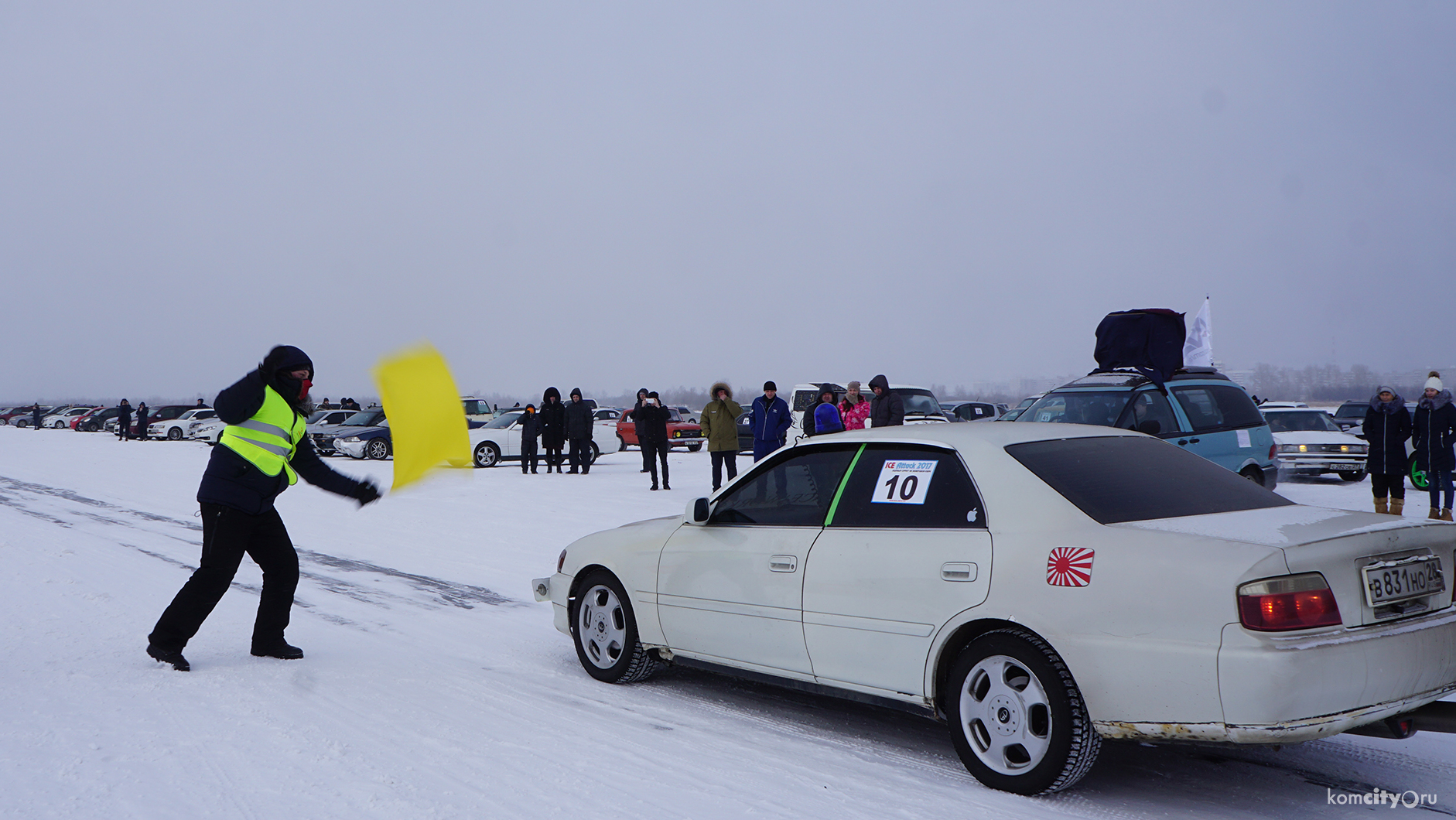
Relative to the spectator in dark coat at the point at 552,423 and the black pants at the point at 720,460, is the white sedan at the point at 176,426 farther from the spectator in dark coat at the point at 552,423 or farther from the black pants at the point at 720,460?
the black pants at the point at 720,460

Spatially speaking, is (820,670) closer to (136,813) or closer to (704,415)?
(136,813)

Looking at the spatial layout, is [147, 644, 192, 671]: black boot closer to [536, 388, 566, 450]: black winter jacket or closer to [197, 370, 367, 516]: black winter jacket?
[197, 370, 367, 516]: black winter jacket

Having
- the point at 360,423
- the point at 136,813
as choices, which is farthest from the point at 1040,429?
the point at 360,423

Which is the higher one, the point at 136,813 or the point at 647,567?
the point at 647,567

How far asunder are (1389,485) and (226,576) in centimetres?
1266

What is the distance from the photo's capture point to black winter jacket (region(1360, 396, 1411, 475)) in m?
12.4

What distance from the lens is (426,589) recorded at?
8508mm

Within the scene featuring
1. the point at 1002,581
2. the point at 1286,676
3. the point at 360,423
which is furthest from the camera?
the point at 360,423

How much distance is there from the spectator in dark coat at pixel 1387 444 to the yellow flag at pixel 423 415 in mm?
11402

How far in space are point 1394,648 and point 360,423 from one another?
1214 inches

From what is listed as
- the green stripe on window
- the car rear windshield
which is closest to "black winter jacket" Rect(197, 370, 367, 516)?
the green stripe on window

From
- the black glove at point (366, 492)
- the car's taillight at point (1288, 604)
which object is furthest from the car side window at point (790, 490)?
the black glove at point (366, 492)

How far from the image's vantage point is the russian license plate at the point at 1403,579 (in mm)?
3613

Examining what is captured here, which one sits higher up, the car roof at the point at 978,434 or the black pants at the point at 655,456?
the car roof at the point at 978,434
